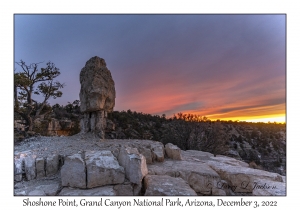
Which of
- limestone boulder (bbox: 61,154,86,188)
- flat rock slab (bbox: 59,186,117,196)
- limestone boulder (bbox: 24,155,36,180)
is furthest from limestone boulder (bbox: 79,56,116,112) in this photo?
flat rock slab (bbox: 59,186,117,196)

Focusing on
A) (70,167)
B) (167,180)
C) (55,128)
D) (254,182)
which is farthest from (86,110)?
(55,128)

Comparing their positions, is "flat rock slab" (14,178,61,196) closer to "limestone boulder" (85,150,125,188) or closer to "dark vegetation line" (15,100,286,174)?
"limestone boulder" (85,150,125,188)

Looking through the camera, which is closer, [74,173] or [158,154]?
[74,173]

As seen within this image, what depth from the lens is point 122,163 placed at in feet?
14.4

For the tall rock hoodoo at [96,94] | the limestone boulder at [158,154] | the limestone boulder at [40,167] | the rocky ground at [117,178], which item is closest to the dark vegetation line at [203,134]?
the rocky ground at [117,178]

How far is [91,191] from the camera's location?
12.2 ft

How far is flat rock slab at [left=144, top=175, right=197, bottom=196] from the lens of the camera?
11.9ft

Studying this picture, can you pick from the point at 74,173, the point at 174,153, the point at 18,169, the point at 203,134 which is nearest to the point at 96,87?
the point at 174,153

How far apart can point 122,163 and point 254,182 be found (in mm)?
3723

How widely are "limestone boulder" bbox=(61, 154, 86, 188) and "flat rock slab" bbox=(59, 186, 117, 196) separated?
110 millimetres

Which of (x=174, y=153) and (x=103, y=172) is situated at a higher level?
(x=103, y=172)

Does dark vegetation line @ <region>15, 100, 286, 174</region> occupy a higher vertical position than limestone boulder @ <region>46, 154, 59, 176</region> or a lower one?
lower

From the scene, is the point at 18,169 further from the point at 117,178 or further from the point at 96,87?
the point at 96,87

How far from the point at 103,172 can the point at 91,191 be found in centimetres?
41
